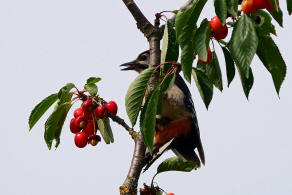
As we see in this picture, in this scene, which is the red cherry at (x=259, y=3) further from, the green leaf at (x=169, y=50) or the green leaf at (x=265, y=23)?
the green leaf at (x=169, y=50)

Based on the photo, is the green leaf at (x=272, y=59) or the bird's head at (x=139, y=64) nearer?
the green leaf at (x=272, y=59)

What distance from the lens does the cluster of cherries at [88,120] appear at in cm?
400

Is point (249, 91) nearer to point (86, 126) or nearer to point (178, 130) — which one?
point (86, 126)

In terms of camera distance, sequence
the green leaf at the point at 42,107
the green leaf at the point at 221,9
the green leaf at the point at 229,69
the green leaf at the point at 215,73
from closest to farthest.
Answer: the green leaf at the point at 221,9 → the green leaf at the point at 229,69 → the green leaf at the point at 215,73 → the green leaf at the point at 42,107

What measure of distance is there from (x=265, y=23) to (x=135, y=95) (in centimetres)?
98

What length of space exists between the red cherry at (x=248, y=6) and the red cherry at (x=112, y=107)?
1.63 meters

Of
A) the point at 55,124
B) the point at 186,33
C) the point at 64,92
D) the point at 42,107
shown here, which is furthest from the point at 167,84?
the point at 42,107

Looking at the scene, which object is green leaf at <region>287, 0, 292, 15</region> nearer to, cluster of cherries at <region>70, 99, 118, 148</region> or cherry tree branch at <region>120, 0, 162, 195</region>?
cherry tree branch at <region>120, 0, 162, 195</region>

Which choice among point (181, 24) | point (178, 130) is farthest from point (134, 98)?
point (178, 130)

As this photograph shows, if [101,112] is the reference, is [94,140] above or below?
below

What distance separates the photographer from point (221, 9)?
8.32ft

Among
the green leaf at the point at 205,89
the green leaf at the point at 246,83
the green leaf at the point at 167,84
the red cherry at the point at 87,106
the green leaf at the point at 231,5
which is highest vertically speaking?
the green leaf at the point at 231,5

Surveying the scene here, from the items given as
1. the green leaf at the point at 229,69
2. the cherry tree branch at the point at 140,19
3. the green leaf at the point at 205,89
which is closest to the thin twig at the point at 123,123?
the cherry tree branch at the point at 140,19

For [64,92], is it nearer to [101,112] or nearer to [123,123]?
[101,112]
